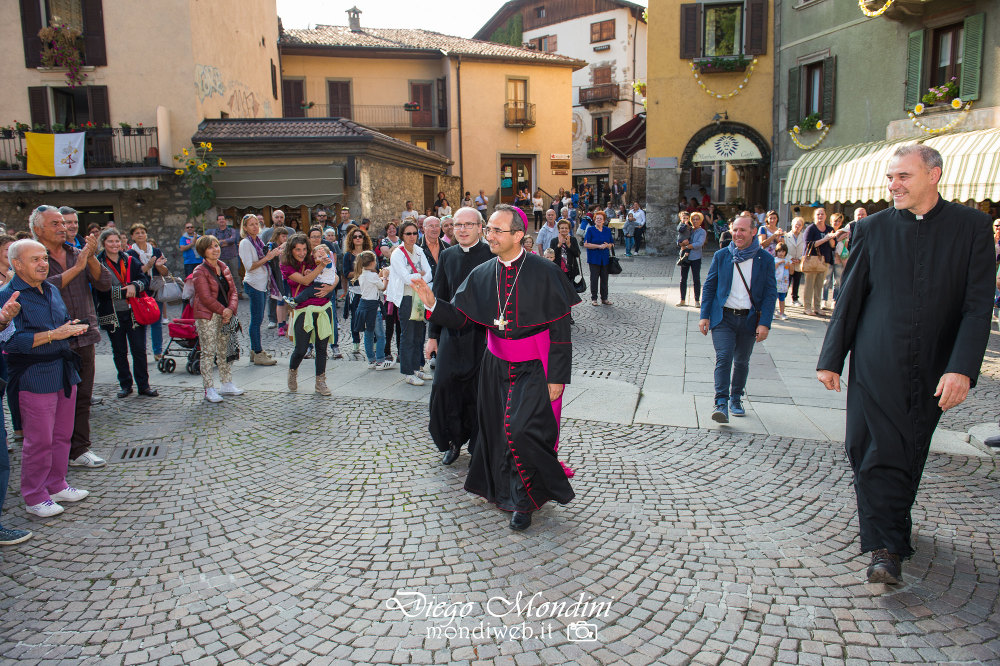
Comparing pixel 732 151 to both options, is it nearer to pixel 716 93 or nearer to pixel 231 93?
pixel 716 93

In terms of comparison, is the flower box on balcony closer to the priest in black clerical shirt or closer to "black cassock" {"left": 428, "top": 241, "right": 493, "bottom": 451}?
"black cassock" {"left": 428, "top": 241, "right": 493, "bottom": 451}

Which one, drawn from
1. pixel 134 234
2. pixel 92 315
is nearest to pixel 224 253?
pixel 134 234

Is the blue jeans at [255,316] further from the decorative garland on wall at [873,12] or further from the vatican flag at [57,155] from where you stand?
the decorative garland on wall at [873,12]

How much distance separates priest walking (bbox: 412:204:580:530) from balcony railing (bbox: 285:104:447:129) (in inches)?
1190

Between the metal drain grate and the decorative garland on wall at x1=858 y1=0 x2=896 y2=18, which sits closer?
the metal drain grate

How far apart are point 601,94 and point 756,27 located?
21547 mm

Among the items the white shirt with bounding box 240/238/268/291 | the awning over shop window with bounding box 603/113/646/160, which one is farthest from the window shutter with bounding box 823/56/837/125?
the white shirt with bounding box 240/238/268/291

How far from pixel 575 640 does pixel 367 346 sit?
20.5ft

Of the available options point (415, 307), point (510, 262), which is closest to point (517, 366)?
point (510, 262)

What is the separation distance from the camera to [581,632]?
315 cm

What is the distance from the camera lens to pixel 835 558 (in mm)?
3775

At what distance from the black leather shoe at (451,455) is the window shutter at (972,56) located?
14.7 m

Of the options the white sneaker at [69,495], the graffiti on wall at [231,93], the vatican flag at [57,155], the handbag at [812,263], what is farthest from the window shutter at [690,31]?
the white sneaker at [69,495]

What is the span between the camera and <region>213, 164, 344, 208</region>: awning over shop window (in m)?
18.2
